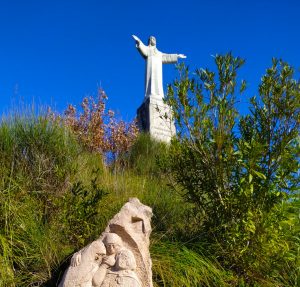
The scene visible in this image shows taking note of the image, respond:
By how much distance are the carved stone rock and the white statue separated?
27.8 feet

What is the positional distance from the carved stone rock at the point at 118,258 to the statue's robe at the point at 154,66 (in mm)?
8511

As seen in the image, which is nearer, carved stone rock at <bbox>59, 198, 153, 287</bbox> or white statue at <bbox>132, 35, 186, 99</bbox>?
carved stone rock at <bbox>59, 198, 153, 287</bbox>

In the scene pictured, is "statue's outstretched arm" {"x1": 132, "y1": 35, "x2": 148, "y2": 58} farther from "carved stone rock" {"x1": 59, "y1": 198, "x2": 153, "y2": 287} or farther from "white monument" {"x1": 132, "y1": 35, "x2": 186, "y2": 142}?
"carved stone rock" {"x1": 59, "y1": 198, "x2": 153, "y2": 287}

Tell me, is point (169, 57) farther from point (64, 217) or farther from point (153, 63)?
point (64, 217)

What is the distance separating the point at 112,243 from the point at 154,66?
9.69 metres

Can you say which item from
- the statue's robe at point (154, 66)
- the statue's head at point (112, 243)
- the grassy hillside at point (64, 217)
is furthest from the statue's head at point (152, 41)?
the statue's head at point (112, 243)

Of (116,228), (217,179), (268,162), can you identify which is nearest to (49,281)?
(116,228)

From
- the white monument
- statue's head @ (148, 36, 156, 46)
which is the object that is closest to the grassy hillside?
the white monument

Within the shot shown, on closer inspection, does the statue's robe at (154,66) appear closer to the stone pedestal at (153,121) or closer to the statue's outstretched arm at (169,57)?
the statue's outstretched arm at (169,57)

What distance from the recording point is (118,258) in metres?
2.94

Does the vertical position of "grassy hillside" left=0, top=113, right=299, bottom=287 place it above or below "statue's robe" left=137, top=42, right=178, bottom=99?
below

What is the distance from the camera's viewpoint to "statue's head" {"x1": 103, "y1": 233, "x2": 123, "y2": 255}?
9.83 ft

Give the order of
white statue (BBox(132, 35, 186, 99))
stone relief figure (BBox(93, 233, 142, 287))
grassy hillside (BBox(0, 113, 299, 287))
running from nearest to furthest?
stone relief figure (BBox(93, 233, 142, 287)) → grassy hillside (BBox(0, 113, 299, 287)) → white statue (BBox(132, 35, 186, 99))

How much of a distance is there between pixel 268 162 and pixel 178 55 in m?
9.59
